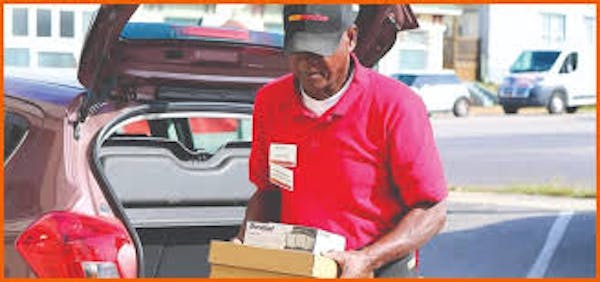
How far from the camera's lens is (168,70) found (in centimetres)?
455

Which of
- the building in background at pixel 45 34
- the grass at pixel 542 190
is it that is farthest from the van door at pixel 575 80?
the grass at pixel 542 190

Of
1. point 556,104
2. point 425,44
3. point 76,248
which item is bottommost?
point 556,104

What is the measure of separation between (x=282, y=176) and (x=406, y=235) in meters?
0.39

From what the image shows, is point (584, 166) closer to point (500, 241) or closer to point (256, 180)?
point (500, 241)

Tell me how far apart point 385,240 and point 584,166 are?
16106mm

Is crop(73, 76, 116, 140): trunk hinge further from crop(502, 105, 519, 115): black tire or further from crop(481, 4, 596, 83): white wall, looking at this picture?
crop(481, 4, 596, 83): white wall

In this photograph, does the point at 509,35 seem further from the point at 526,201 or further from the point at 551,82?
the point at 526,201

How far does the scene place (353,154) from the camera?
3465 mm

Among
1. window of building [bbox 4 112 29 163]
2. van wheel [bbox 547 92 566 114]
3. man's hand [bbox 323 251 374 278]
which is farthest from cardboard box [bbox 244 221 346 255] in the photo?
van wheel [bbox 547 92 566 114]

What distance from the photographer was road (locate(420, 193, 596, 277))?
9398mm

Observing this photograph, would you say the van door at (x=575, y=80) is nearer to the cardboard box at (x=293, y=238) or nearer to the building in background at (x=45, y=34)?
the building in background at (x=45, y=34)

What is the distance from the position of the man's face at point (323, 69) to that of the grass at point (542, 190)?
426 inches

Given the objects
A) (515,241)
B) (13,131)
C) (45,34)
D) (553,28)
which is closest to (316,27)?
(13,131)

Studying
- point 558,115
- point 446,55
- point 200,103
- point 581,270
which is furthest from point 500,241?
point 446,55
